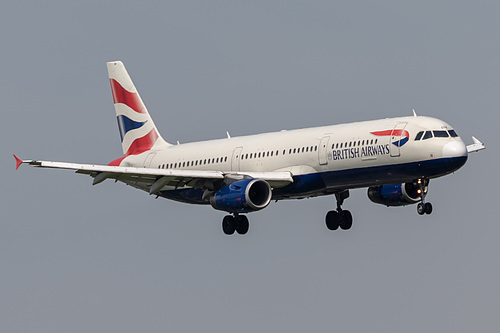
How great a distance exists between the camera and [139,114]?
76.1 m

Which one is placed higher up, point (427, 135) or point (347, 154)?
point (427, 135)

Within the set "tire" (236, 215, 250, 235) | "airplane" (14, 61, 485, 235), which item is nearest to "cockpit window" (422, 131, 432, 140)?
"airplane" (14, 61, 485, 235)

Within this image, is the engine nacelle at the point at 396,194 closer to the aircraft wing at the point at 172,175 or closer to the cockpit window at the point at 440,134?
the cockpit window at the point at 440,134

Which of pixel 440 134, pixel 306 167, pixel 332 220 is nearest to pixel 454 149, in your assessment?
pixel 440 134

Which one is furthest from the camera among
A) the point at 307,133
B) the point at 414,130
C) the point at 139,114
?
the point at 139,114

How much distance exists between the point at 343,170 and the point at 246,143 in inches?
299

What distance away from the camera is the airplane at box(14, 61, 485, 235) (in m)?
60.4

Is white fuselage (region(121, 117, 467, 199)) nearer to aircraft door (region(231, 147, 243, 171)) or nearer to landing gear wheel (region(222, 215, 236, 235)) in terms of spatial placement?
aircraft door (region(231, 147, 243, 171))

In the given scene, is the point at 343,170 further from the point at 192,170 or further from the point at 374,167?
the point at 192,170

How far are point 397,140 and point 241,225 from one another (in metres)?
11.0

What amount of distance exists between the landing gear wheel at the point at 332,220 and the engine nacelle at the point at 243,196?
305 inches

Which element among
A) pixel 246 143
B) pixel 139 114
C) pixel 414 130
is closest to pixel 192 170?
pixel 246 143

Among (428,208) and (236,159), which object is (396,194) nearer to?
(428,208)

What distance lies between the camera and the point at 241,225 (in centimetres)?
6731
